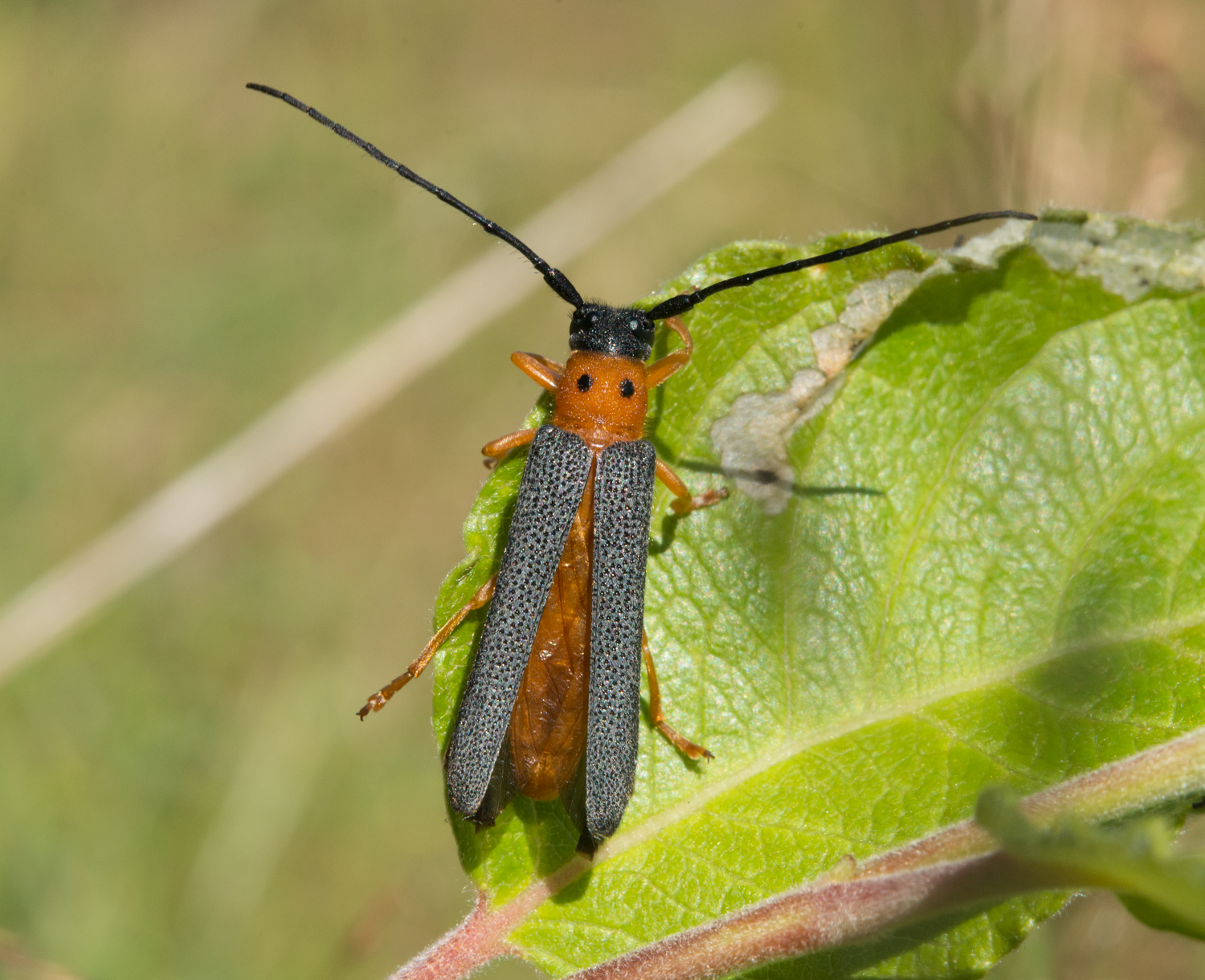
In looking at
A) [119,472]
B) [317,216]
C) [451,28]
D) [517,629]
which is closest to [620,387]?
[517,629]

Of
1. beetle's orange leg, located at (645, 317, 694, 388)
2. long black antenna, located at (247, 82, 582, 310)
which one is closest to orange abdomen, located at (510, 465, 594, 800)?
beetle's orange leg, located at (645, 317, 694, 388)

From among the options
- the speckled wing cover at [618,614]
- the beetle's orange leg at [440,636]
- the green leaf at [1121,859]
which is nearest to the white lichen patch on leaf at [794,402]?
A: the speckled wing cover at [618,614]

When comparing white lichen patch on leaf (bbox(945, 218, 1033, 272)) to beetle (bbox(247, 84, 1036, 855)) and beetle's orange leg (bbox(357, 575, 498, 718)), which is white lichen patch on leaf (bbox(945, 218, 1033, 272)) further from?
beetle's orange leg (bbox(357, 575, 498, 718))

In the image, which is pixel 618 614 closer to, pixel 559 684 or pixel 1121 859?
pixel 559 684

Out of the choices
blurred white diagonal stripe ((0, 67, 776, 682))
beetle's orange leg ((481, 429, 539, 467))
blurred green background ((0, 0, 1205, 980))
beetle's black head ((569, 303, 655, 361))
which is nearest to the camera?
beetle's orange leg ((481, 429, 539, 467))

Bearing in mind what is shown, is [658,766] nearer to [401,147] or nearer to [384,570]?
[384,570]

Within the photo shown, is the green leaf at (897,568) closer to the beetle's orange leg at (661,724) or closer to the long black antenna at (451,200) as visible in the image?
the beetle's orange leg at (661,724)
